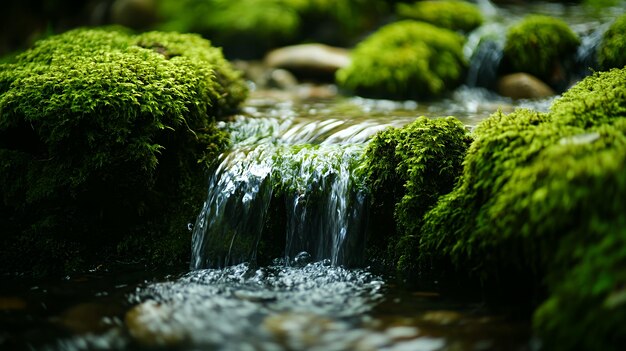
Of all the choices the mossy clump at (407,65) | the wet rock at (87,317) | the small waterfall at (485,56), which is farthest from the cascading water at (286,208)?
the small waterfall at (485,56)

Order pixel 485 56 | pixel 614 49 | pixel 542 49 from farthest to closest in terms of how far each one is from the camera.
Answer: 1. pixel 485 56
2. pixel 542 49
3. pixel 614 49

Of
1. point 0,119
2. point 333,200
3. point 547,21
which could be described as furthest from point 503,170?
point 547,21

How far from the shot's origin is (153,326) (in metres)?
2.60

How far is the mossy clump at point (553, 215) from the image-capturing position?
200 cm

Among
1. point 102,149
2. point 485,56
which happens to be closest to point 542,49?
point 485,56

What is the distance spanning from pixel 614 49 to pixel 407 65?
9.18 feet

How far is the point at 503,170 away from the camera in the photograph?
2.86m

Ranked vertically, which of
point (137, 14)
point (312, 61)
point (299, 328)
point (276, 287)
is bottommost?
point (299, 328)

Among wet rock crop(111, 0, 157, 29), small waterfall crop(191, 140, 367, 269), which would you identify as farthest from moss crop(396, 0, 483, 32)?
wet rock crop(111, 0, 157, 29)

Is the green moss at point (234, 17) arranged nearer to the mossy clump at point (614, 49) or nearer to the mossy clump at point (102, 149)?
the mossy clump at point (102, 149)

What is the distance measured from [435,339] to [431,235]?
99cm

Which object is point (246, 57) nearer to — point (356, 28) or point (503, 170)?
point (356, 28)

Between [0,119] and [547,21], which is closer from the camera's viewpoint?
[0,119]

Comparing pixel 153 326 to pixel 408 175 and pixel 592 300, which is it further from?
pixel 592 300
